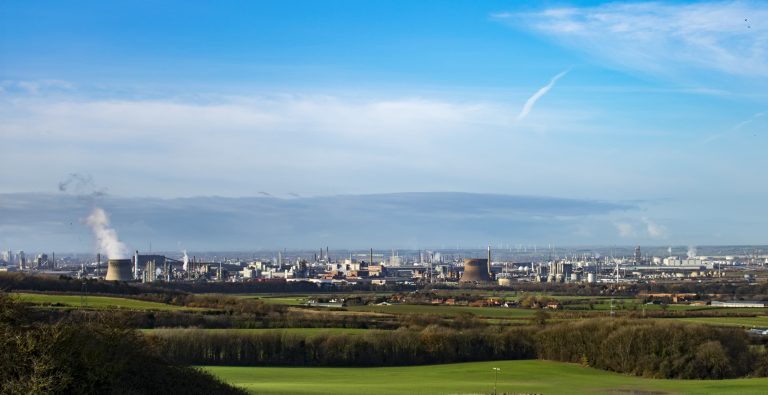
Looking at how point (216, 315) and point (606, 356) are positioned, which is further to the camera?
point (216, 315)

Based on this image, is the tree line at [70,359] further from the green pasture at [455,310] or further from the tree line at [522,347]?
the green pasture at [455,310]

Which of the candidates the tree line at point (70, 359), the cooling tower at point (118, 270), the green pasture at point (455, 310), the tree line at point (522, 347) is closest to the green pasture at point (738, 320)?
the tree line at point (522, 347)

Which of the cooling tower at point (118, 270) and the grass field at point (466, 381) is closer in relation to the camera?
the grass field at point (466, 381)

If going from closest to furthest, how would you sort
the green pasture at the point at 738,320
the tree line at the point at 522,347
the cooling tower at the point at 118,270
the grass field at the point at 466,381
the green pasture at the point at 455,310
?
the grass field at the point at 466,381
the tree line at the point at 522,347
the green pasture at the point at 738,320
the green pasture at the point at 455,310
the cooling tower at the point at 118,270

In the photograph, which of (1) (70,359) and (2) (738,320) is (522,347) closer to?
(2) (738,320)

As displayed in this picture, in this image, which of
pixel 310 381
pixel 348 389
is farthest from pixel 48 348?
pixel 310 381

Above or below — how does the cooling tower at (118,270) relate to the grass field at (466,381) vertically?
above

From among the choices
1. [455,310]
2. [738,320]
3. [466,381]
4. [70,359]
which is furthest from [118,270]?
[70,359]

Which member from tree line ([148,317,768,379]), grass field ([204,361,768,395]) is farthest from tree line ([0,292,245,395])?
tree line ([148,317,768,379])

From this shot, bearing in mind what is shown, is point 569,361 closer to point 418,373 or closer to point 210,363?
point 418,373
